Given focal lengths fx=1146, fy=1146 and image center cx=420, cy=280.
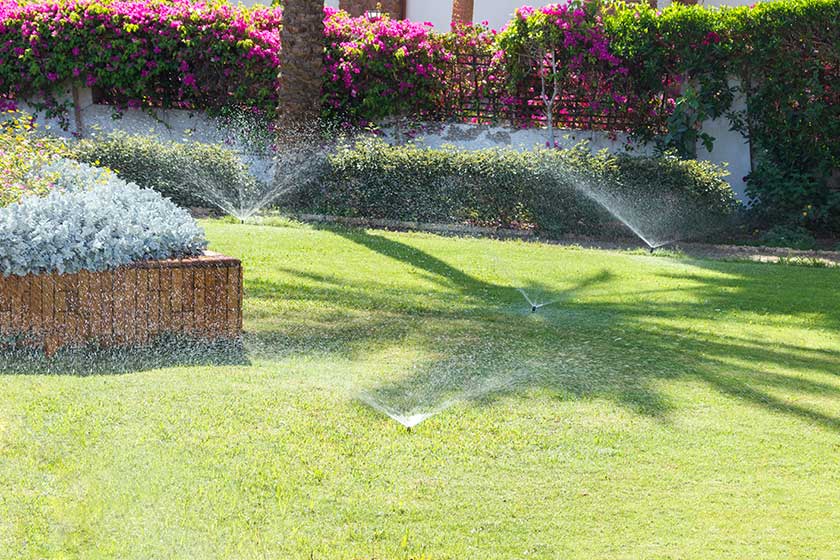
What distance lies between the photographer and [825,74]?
47.0ft

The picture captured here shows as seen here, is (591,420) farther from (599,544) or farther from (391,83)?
(391,83)

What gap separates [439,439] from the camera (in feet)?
16.8

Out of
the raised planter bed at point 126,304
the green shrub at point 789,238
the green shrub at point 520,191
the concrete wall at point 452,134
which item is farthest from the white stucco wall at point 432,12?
the raised planter bed at point 126,304

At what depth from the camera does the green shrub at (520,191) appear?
12969 mm

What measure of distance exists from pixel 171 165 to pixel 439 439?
29.0 feet

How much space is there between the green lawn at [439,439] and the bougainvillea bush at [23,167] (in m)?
1.62

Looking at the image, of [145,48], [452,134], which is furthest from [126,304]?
[145,48]

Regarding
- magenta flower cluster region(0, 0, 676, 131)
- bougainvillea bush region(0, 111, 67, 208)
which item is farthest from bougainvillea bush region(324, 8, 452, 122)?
bougainvillea bush region(0, 111, 67, 208)

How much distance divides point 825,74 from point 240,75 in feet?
24.8

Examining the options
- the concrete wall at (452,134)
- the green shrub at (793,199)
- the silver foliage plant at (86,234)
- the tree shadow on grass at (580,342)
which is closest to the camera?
the tree shadow on grass at (580,342)

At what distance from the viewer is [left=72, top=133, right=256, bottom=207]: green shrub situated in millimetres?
12992

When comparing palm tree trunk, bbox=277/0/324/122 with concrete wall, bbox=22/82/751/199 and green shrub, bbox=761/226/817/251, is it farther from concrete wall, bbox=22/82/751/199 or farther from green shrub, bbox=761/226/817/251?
green shrub, bbox=761/226/817/251

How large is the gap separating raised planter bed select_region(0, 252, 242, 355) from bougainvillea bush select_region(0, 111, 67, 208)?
3.89 feet

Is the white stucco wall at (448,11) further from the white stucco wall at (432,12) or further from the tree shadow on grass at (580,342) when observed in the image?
the tree shadow on grass at (580,342)
